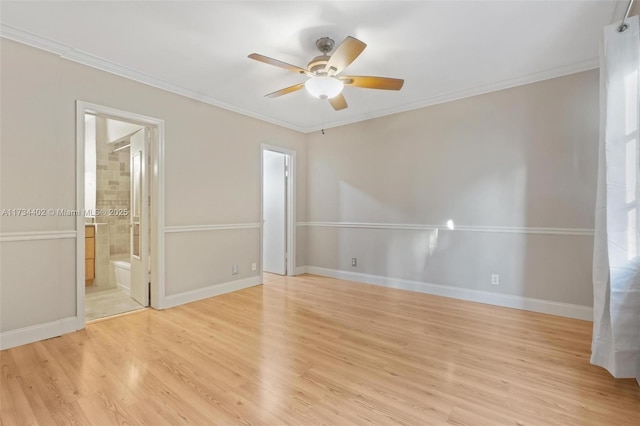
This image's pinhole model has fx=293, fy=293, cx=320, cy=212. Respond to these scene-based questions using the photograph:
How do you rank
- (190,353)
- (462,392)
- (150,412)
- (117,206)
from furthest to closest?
(117,206) → (190,353) → (462,392) → (150,412)

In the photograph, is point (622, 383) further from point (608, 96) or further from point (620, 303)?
point (608, 96)

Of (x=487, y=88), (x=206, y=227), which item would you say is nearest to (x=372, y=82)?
(x=487, y=88)

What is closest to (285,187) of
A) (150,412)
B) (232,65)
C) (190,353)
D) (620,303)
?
(232,65)

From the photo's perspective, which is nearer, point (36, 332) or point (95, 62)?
point (36, 332)

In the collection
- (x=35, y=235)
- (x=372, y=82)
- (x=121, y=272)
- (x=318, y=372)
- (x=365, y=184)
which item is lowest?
(x=318, y=372)

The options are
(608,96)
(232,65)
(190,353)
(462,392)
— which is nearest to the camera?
(462,392)

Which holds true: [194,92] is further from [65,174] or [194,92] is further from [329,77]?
[329,77]

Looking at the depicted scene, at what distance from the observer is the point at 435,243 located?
13.0 ft

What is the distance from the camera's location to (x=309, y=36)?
250 centimetres

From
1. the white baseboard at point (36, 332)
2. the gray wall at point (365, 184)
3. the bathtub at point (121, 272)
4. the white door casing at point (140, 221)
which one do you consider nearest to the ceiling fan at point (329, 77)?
the gray wall at point (365, 184)

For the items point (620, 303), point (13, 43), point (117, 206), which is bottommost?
point (620, 303)

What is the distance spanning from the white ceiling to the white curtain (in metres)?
0.56

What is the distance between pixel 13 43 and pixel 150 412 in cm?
311

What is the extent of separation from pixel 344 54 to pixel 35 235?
3.01m
